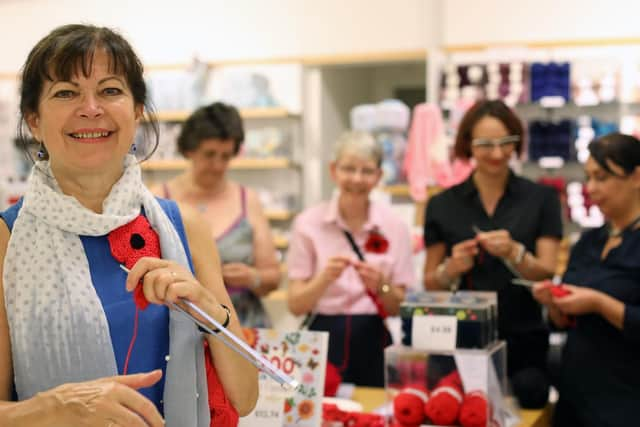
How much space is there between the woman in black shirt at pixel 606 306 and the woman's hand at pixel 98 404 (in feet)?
5.50

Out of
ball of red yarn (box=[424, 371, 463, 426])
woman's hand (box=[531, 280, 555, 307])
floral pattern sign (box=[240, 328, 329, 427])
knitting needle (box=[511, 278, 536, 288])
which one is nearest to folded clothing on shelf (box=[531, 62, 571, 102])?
knitting needle (box=[511, 278, 536, 288])

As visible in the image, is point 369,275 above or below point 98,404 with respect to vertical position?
below

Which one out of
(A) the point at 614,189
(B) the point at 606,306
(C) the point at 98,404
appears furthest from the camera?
(A) the point at 614,189

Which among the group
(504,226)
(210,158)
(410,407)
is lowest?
(410,407)

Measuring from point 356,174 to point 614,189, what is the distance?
3.01 ft

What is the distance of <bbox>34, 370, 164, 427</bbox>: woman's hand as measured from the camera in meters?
1.22

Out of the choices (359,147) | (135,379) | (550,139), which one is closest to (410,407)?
(359,147)

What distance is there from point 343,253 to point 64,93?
5.69ft

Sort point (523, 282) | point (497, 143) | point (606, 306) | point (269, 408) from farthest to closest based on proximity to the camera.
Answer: point (497, 143) → point (523, 282) → point (606, 306) → point (269, 408)

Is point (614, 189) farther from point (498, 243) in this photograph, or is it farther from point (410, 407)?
point (410, 407)

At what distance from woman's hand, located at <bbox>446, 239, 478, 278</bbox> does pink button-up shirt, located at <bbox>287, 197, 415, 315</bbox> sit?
22 cm

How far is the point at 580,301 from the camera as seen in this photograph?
8.29ft

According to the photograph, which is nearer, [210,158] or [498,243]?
[498,243]

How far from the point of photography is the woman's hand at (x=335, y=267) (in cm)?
282
